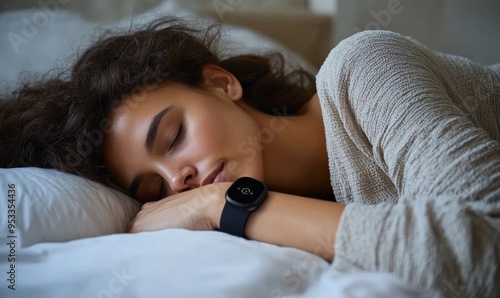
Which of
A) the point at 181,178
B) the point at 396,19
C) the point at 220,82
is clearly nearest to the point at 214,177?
the point at 181,178

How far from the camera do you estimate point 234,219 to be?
69 centimetres

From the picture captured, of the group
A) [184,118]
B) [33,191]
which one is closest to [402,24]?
[184,118]

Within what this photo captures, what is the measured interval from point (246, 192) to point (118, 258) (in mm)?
206

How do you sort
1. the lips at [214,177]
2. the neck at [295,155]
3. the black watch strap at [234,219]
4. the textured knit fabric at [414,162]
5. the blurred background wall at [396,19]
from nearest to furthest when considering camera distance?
the textured knit fabric at [414,162] < the black watch strap at [234,219] < the lips at [214,177] < the neck at [295,155] < the blurred background wall at [396,19]

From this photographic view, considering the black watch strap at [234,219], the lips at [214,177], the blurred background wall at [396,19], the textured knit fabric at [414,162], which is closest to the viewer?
the textured knit fabric at [414,162]

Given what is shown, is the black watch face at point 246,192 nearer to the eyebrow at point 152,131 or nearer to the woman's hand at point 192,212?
the woman's hand at point 192,212

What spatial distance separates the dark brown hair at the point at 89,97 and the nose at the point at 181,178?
143mm

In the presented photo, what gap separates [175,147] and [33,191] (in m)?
0.24

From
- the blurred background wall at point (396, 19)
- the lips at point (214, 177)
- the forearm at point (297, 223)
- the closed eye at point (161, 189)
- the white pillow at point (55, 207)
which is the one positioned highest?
the blurred background wall at point (396, 19)

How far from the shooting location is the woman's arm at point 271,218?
646 millimetres

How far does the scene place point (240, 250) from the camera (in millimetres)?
617

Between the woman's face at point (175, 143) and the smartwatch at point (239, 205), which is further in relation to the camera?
the woman's face at point (175, 143)

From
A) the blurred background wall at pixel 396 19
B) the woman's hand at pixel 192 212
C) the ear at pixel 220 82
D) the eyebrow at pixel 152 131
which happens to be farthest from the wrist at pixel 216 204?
the blurred background wall at pixel 396 19

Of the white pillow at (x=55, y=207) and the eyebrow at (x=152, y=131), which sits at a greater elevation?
the eyebrow at (x=152, y=131)
